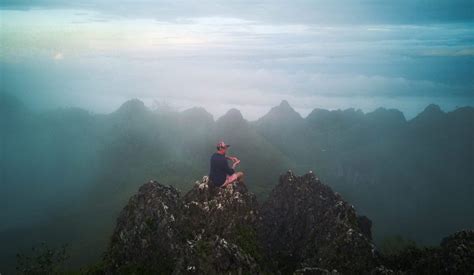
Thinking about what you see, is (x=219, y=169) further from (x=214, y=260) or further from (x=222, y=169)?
(x=214, y=260)

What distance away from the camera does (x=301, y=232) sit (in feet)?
156

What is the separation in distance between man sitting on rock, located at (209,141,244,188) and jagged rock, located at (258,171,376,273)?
7.82 meters

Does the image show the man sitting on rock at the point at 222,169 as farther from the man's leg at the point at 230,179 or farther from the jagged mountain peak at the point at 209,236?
the jagged mountain peak at the point at 209,236

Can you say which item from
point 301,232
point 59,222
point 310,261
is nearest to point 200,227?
point 310,261

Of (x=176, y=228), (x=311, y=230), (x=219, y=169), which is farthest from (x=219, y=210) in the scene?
(x=311, y=230)

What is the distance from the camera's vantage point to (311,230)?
4584cm

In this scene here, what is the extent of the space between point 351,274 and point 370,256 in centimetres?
257

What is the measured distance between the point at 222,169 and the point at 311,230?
1620cm

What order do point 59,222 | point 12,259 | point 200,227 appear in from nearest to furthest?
point 200,227 → point 12,259 → point 59,222

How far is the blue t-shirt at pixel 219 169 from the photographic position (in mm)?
33500

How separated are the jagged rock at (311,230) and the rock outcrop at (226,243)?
10 cm

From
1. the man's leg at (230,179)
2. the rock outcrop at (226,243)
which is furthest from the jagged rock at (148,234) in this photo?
the man's leg at (230,179)

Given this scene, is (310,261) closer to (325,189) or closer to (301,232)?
(301,232)

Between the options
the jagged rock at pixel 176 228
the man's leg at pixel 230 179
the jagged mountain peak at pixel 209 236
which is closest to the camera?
the jagged mountain peak at pixel 209 236
